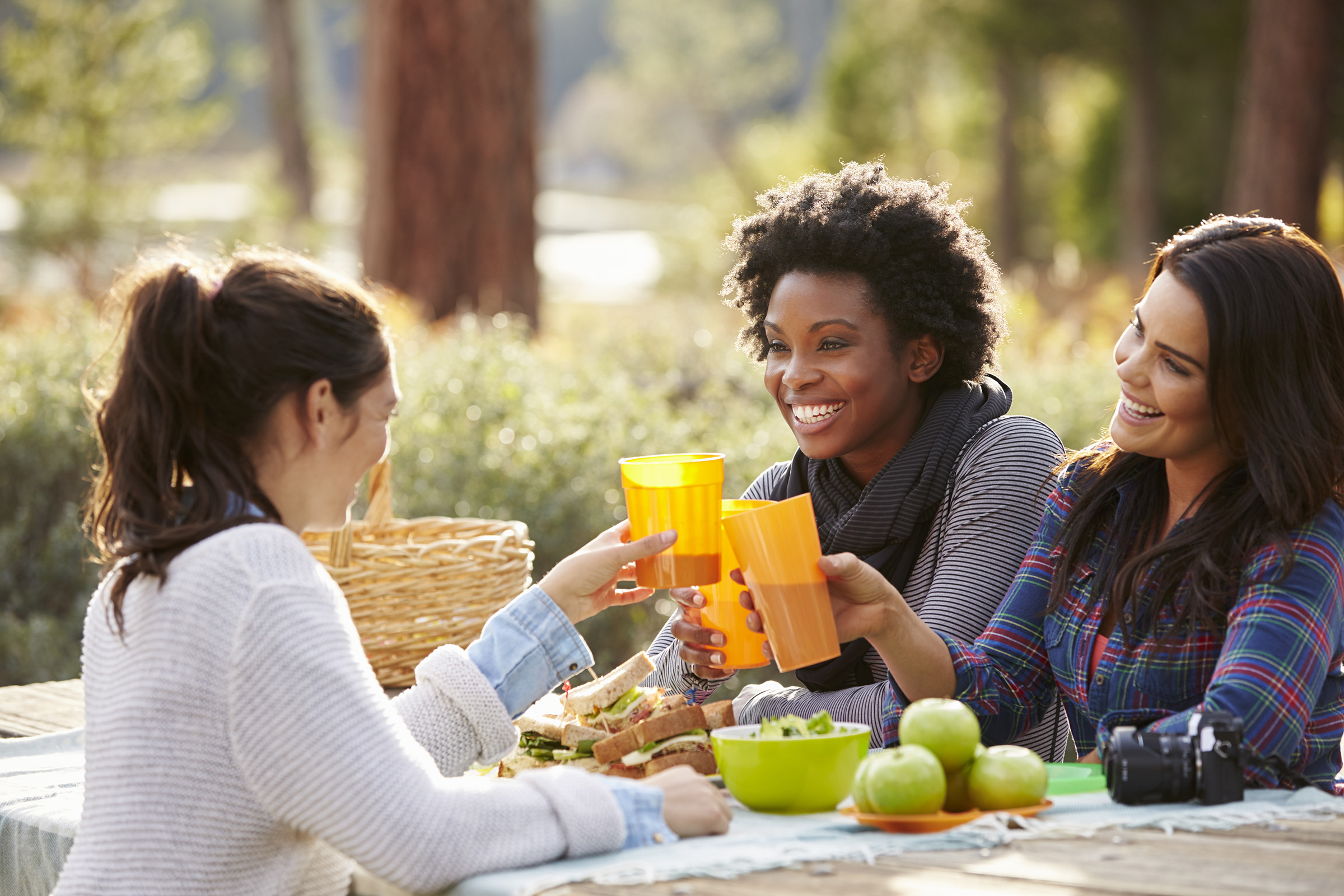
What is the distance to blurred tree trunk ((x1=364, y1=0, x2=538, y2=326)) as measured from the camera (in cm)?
791

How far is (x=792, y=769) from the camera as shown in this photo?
1851mm

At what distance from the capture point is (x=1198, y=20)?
1596 cm

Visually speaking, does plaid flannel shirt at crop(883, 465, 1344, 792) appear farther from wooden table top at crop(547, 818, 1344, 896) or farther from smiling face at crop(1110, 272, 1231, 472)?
wooden table top at crop(547, 818, 1344, 896)

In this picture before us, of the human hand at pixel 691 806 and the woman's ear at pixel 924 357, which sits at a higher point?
the woman's ear at pixel 924 357

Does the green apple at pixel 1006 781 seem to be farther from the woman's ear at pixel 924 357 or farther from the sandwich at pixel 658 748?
the woman's ear at pixel 924 357

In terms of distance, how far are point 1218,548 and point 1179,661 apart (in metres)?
0.19

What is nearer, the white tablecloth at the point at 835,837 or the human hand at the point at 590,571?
the white tablecloth at the point at 835,837

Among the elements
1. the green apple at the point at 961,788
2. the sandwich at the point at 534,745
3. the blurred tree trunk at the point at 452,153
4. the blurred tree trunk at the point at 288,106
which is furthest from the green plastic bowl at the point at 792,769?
the blurred tree trunk at the point at 288,106

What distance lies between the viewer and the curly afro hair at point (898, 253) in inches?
109

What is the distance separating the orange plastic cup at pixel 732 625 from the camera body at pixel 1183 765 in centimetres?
64

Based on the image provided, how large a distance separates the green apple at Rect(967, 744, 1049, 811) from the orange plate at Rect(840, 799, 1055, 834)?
2cm

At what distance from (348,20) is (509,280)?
10996 millimetres

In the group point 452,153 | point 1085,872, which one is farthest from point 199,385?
point 452,153

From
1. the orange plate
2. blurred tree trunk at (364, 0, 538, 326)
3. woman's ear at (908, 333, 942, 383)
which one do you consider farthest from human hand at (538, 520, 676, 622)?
blurred tree trunk at (364, 0, 538, 326)
